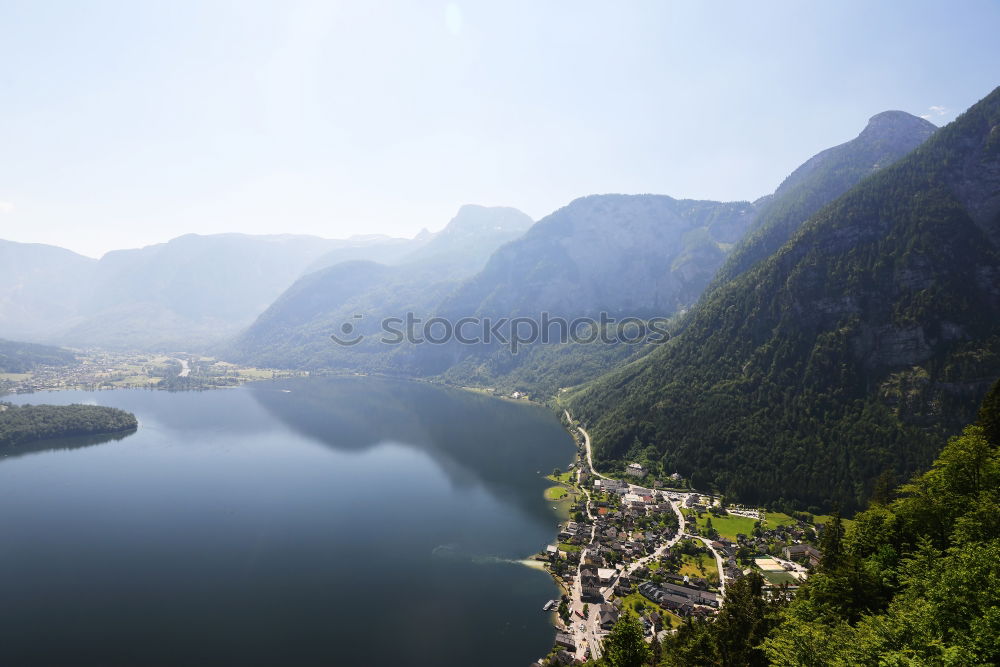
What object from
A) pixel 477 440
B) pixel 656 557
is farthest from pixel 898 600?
pixel 477 440

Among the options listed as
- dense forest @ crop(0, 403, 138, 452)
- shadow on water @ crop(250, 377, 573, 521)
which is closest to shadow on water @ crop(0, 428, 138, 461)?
dense forest @ crop(0, 403, 138, 452)

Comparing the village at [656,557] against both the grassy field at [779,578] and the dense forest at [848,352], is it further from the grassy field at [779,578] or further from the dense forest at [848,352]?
the dense forest at [848,352]

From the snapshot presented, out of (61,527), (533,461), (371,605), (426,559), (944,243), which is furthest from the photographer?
(533,461)

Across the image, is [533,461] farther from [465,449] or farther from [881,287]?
[881,287]

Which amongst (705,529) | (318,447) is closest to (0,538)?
(318,447)

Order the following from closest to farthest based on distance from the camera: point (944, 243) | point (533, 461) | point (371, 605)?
point (371, 605), point (944, 243), point (533, 461)
